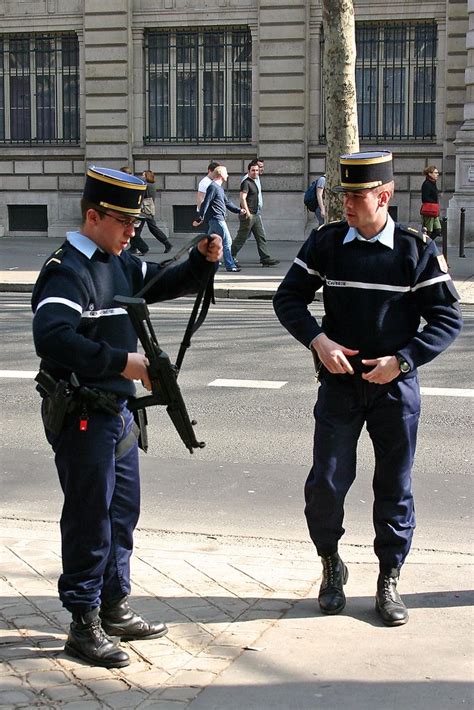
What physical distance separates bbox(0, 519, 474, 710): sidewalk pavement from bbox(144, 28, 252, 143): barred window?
68.9 ft

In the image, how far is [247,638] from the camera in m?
4.53

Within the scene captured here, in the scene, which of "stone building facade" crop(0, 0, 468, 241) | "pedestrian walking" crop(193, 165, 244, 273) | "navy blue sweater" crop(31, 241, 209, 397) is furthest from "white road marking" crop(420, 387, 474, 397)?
"stone building facade" crop(0, 0, 468, 241)

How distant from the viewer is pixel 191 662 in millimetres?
4301

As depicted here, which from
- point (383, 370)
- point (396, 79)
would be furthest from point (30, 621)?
→ point (396, 79)

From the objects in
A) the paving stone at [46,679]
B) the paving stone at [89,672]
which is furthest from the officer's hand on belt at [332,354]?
the paving stone at [46,679]

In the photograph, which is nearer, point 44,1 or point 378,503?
point 378,503

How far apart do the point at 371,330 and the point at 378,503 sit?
70 cm

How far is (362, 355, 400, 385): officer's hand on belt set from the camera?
4660mm

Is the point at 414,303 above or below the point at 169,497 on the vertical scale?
above

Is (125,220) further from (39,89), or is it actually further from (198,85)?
(39,89)

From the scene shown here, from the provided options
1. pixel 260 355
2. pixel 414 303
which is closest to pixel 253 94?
pixel 260 355

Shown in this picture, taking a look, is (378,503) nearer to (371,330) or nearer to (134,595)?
(371,330)

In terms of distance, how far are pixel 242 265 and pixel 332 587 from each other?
15973 mm

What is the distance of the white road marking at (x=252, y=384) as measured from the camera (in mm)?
10000
